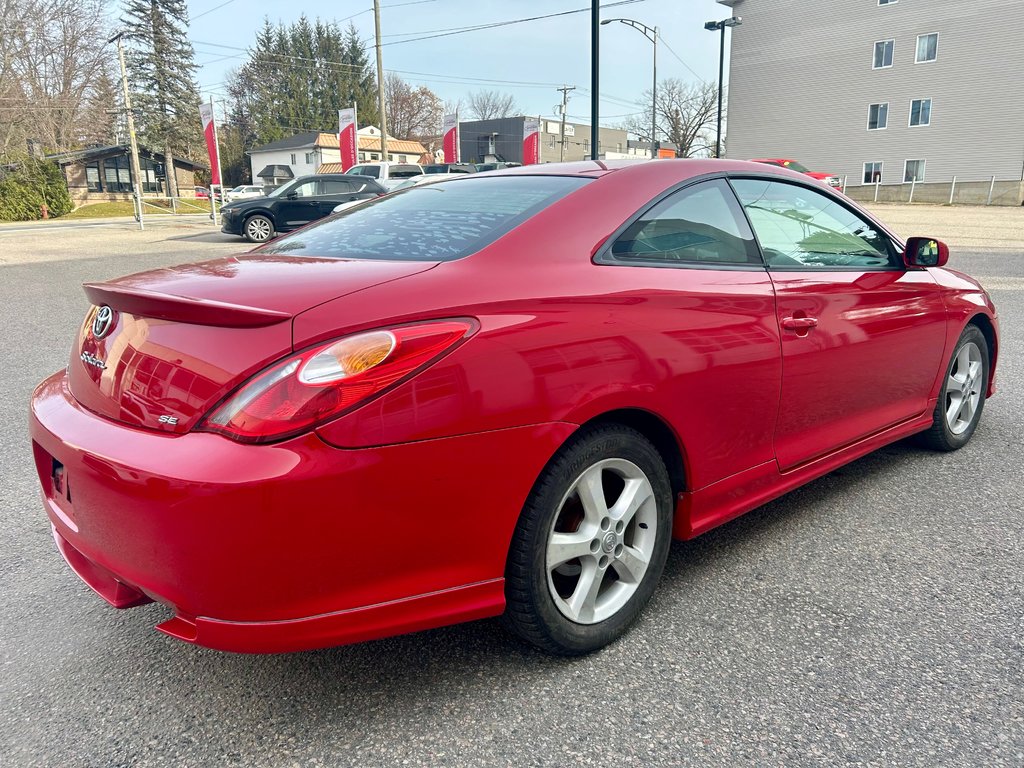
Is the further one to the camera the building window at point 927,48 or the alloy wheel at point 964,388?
the building window at point 927,48

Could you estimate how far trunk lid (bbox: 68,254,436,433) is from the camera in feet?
5.80

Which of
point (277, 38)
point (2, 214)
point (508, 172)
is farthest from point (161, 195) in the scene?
point (508, 172)

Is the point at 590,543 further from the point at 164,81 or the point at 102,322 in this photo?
the point at 164,81

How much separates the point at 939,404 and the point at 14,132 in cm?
4684

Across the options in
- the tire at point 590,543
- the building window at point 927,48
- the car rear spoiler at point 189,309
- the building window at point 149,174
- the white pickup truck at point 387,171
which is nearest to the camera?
the car rear spoiler at point 189,309

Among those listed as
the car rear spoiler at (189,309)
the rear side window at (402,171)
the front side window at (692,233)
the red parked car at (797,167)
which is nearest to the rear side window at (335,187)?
the rear side window at (402,171)

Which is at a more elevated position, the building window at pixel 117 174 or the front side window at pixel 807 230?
the building window at pixel 117 174

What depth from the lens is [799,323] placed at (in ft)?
9.16

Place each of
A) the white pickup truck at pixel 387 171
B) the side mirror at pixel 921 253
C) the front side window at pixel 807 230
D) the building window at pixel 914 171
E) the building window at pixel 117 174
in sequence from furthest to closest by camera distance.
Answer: the building window at pixel 117 174 → the building window at pixel 914 171 → the white pickup truck at pixel 387 171 → the side mirror at pixel 921 253 → the front side window at pixel 807 230

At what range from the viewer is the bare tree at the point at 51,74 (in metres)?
39.2

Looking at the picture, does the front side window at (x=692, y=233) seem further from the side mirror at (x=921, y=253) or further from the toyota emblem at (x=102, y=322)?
the toyota emblem at (x=102, y=322)

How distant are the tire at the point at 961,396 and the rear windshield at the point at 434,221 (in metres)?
2.52

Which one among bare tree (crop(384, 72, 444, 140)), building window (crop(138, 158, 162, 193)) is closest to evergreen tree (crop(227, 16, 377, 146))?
bare tree (crop(384, 72, 444, 140))

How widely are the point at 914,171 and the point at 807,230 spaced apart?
43299mm
